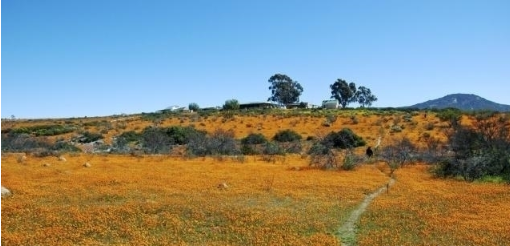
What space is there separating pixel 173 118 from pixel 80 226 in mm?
69312

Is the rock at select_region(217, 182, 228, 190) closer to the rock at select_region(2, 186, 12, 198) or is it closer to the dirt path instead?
the dirt path

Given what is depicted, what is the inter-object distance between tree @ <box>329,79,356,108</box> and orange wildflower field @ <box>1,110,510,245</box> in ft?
273

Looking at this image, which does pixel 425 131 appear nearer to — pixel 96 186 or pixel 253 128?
pixel 253 128

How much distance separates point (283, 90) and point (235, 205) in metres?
105

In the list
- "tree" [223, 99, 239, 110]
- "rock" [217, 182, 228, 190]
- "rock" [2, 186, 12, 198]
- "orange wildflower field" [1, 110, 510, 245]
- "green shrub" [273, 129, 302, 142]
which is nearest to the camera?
"orange wildflower field" [1, 110, 510, 245]

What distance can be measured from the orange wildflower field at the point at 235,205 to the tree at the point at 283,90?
290 feet

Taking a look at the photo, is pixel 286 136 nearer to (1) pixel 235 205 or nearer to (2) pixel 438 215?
(1) pixel 235 205

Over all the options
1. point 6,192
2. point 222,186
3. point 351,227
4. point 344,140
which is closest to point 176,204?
point 222,186

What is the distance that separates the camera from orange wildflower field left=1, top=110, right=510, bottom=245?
15.7 m

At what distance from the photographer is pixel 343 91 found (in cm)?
11925

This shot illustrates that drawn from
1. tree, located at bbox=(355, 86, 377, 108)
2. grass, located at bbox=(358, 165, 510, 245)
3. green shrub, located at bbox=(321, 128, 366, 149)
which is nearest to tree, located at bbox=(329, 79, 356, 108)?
tree, located at bbox=(355, 86, 377, 108)

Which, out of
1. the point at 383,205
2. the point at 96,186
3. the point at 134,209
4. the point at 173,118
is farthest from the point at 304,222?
the point at 173,118

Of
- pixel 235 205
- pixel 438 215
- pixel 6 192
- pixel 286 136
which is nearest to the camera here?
pixel 438 215

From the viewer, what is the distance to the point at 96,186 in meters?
25.1
